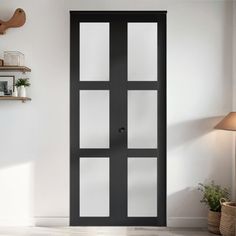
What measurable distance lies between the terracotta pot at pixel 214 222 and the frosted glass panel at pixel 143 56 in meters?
1.48

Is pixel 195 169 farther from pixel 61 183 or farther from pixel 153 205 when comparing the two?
pixel 61 183

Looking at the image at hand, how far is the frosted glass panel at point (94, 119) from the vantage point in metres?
3.45

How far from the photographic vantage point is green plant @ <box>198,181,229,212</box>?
10.6 feet

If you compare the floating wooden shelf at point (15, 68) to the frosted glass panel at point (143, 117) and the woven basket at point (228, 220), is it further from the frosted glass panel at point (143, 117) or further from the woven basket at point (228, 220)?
the woven basket at point (228, 220)

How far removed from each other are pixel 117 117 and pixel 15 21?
1.41 m

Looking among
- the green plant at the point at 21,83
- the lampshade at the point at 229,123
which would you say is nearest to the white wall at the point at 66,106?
the green plant at the point at 21,83

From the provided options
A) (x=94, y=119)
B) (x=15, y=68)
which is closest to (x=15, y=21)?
(x=15, y=68)

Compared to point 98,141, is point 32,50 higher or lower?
higher

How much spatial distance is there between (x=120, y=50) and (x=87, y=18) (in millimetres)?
480

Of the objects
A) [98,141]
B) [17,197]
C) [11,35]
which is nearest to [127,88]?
[98,141]

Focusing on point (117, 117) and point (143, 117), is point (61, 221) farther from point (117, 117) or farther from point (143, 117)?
point (143, 117)

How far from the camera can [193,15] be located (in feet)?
11.2

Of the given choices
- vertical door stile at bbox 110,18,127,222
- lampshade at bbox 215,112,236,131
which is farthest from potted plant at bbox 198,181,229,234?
vertical door stile at bbox 110,18,127,222

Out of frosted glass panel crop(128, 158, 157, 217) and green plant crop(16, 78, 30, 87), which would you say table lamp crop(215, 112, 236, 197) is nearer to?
frosted glass panel crop(128, 158, 157, 217)
